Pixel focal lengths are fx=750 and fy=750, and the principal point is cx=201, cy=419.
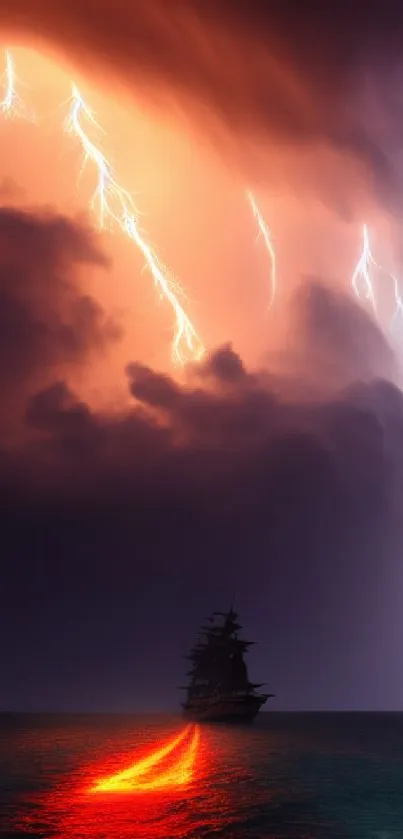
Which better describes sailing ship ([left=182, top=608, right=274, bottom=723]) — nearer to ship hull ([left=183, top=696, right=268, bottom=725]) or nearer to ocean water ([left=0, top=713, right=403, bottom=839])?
ship hull ([left=183, top=696, right=268, bottom=725])

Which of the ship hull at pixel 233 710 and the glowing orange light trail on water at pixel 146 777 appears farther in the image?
the ship hull at pixel 233 710

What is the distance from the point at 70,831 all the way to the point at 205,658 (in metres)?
131

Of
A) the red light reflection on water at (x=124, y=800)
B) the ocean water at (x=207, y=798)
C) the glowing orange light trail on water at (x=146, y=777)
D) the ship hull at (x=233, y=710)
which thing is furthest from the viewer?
the ship hull at (x=233, y=710)

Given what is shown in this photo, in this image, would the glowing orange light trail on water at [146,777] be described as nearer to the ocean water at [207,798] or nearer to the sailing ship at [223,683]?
the ocean water at [207,798]

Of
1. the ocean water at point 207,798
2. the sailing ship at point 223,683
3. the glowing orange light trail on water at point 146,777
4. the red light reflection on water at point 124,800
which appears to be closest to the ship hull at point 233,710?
the sailing ship at point 223,683

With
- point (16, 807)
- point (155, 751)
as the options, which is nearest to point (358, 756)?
point (155, 751)

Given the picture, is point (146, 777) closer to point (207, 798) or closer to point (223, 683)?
point (207, 798)

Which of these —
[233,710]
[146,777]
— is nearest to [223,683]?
[233,710]

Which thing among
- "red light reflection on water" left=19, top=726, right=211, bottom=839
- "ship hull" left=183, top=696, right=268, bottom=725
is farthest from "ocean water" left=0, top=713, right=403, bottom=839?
"ship hull" left=183, top=696, right=268, bottom=725

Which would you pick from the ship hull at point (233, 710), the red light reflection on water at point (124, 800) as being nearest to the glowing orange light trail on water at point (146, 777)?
the red light reflection on water at point (124, 800)

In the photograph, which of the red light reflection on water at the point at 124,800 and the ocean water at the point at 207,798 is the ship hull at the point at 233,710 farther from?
the red light reflection on water at the point at 124,800

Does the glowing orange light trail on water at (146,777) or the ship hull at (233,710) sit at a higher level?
the ship hull at (233,710)

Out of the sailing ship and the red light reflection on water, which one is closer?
the red light reflection on water

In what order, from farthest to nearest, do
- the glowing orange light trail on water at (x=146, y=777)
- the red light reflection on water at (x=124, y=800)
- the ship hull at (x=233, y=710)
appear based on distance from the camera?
the ship hull at (x=233, y=710), the glowing orange light trail on water at (x=146, y=777), the red light reflection on water at (x=124, y=800)
